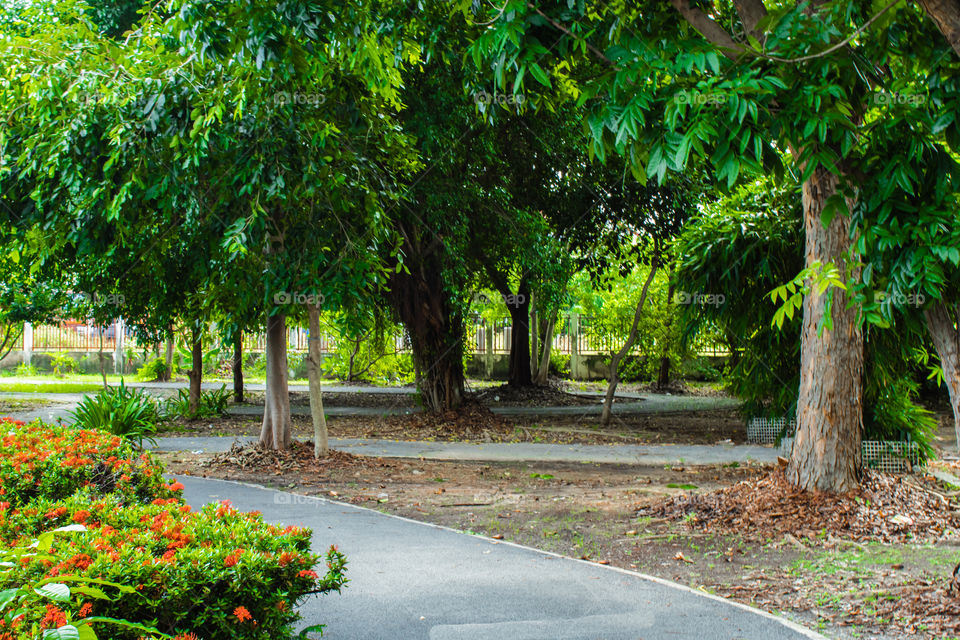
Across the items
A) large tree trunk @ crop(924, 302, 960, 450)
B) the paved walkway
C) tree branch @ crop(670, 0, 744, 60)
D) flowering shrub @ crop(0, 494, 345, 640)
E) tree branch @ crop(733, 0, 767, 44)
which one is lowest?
the paved walkway

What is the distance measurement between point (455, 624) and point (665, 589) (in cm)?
159

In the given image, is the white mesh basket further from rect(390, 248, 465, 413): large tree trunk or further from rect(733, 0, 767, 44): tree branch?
rect(733, 0, 767, 44): tree branch

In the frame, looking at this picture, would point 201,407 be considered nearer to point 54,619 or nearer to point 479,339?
point 479,339

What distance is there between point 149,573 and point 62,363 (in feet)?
99.5

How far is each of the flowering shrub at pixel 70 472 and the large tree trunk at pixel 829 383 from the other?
17.9 ft

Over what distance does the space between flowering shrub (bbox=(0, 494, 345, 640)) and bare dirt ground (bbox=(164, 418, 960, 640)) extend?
332 centimetres

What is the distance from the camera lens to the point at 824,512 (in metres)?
7.02

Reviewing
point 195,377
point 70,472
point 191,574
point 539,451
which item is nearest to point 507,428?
point 539,451

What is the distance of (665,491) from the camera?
9.05 metres

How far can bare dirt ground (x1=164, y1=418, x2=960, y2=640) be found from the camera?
5.26 meters

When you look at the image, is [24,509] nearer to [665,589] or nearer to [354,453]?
[665,589]

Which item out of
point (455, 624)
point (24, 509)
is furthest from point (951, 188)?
point (24, 509)

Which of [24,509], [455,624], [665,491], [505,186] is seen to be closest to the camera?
[24,509]

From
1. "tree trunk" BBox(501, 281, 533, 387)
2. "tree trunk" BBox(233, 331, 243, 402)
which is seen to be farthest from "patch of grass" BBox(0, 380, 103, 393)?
"tree trunk" BBox(501, 281, 533, 387)
